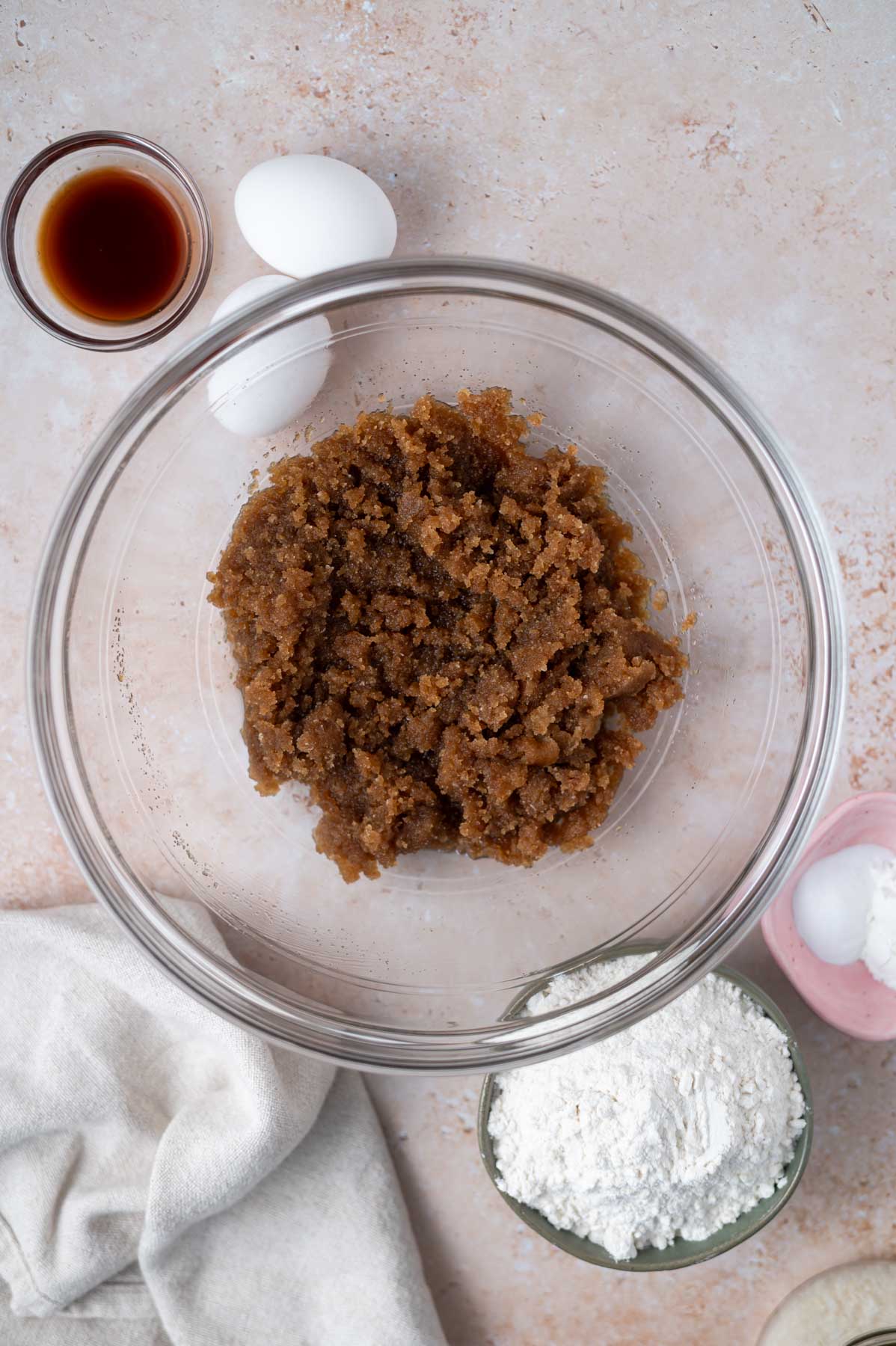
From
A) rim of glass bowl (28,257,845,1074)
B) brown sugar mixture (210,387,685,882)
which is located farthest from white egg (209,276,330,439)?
brown sugar mixture (210,387,685,882)

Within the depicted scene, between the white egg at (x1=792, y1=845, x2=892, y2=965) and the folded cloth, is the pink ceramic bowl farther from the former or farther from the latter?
Answer: the folded cloth

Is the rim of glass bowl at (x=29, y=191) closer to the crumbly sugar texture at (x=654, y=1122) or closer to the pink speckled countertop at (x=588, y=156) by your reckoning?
the pink speckled countertop at (x=588, y=156)

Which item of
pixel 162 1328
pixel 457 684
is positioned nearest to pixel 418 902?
pixel 457 684

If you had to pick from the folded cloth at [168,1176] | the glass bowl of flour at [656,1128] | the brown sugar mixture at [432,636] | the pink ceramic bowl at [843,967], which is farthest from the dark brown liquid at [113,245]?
the pink ceramic bowl at [843,967]

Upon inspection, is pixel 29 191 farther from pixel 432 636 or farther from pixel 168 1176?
pixel 168 1176

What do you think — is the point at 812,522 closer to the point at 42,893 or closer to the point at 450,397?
the point at 450,397

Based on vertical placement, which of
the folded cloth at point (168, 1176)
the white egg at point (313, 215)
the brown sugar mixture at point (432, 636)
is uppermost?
the white egg at point (313, 215)
